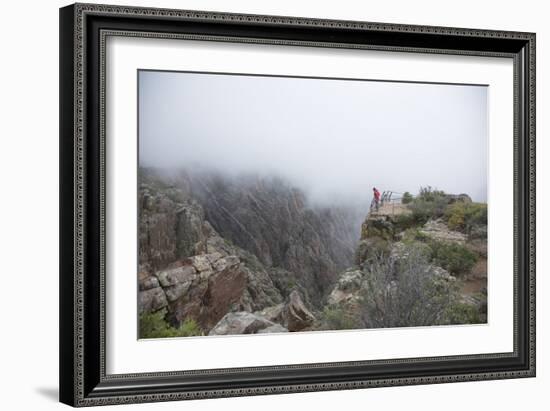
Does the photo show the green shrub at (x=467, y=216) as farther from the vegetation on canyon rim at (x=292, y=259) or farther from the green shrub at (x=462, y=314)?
the green shrub at (x=462, y=314)

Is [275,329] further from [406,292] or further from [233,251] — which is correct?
[406,292]

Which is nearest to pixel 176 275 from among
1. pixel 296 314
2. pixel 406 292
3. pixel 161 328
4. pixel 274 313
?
pixel 161 328

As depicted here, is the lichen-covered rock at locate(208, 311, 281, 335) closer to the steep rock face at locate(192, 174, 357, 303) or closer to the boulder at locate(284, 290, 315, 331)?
the boulder at locate(284, 290, 315, 331)

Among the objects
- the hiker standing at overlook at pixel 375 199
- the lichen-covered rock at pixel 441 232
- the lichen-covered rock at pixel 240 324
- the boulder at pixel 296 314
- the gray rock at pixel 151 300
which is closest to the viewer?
the gray rock at pixel 151 300

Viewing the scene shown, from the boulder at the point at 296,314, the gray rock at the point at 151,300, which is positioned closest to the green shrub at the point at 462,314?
the boulder at the point at 296,314

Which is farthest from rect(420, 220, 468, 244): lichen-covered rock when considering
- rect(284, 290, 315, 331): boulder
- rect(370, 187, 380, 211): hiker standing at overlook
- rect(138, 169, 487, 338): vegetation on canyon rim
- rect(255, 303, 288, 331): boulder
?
rect(255, 303, 288, 331): boulder

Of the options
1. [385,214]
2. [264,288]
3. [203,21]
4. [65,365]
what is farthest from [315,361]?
[203,21]

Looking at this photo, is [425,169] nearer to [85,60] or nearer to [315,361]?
[315,361]
